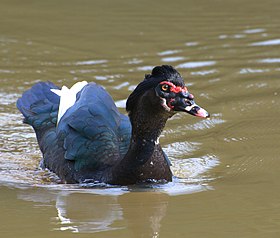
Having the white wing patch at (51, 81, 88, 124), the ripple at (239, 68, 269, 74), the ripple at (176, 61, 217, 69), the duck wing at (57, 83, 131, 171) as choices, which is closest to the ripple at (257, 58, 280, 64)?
the ripple at (239, 68, 269, 74)

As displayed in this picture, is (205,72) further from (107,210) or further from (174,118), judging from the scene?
(107,210)

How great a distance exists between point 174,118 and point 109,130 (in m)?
1.88

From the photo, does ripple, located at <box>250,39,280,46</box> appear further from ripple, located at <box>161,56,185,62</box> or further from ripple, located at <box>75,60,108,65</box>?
ripple, located at <box>75,60,108,65</box>

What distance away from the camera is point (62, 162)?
8.43m

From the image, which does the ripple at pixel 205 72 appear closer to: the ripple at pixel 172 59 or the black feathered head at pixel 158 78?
the ripple at pixel 172 59

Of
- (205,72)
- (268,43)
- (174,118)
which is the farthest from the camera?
(268,43)

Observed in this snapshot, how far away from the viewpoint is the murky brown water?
21.4 feet

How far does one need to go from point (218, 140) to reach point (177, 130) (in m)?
0.55

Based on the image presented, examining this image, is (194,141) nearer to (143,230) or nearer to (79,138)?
(79,138)

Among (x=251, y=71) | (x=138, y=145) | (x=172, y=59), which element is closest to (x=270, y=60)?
(x=251, y=71)

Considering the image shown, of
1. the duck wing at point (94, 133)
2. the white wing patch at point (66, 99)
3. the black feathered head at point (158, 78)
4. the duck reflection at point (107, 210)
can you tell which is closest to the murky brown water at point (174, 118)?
the duck reflection at point (107, 210)

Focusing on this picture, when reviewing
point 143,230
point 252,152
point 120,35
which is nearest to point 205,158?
point 252,152

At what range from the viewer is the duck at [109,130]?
747 cm

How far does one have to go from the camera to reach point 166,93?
739cm
